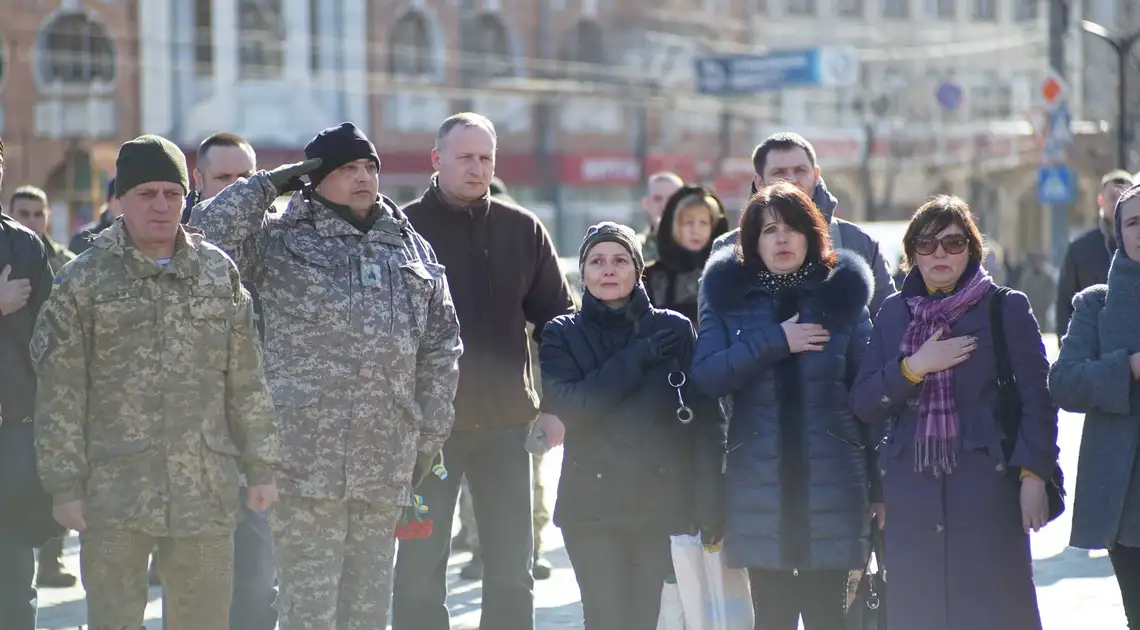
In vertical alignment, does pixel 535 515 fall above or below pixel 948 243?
below

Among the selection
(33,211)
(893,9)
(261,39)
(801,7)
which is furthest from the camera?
(893,9)

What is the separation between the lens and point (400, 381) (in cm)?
604

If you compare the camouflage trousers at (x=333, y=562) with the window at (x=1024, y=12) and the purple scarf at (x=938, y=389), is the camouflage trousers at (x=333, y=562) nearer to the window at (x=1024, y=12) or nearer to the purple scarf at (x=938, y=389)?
the purple scarf at (x=938, y=389)

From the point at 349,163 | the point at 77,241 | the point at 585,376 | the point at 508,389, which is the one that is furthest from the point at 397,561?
the point at 77,241

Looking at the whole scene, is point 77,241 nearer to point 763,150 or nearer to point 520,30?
point 763,150

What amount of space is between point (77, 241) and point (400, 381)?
20.2 feet

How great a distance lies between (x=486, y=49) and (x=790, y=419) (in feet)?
137

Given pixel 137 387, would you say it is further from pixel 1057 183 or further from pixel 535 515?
pixel 1057 183

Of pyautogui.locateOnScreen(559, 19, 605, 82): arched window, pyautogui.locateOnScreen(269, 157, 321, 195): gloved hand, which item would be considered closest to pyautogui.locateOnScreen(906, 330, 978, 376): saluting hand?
pyautogui.locateOnScreen(269, 157, 321, 195): gloved hand

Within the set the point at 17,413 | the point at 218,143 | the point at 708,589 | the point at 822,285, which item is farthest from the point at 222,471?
the point at 218,143

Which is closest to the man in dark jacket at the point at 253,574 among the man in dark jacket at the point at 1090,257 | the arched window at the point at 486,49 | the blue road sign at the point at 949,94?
the man in dark jacket at the point at 1090,257

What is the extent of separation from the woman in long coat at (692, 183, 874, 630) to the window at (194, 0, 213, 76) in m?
36.2

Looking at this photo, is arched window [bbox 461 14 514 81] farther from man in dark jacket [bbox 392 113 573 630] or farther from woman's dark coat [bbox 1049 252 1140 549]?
woman's dark coat [bbox 1049 252 1140 549]

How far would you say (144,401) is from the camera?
→ 17.4 feet
